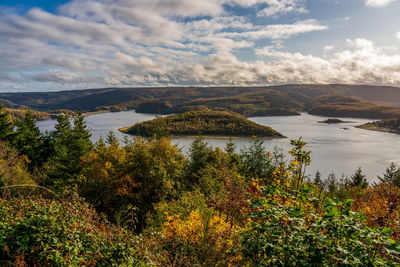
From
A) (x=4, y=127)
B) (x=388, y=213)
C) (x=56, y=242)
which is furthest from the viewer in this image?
(x=4, y=127)

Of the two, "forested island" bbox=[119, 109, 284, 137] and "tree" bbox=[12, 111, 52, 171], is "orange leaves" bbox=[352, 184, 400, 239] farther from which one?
"forested island" bbox=[119, 109, 284, 137]

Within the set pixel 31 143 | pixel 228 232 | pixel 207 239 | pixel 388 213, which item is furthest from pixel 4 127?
pixel 388 213

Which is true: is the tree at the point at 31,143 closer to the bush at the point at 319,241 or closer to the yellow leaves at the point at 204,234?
the yellow leaves at the point at 204,234

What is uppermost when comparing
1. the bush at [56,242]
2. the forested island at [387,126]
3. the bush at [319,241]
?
the bush at [319,241]

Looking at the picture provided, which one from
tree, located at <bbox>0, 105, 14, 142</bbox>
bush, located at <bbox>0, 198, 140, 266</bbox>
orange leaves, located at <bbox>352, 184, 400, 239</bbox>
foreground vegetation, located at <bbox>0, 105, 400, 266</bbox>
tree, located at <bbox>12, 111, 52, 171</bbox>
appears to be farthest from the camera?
tree, located at <bbox>12, 111, 52, 171</bbox>

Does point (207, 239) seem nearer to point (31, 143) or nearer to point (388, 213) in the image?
point (388, 213)

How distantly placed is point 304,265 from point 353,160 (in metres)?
86.9

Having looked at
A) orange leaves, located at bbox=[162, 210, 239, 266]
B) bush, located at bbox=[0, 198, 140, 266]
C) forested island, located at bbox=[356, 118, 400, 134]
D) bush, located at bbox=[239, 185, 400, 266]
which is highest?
bush, located at bbox=[239, 185, 400, 266]

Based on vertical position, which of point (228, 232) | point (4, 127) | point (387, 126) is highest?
point (4, 127)

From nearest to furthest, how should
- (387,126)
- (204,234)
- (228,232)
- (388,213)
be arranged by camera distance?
(388,213) → (228,232) → (204,234) → (387,126)

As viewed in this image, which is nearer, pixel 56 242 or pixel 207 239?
pixel 56 242

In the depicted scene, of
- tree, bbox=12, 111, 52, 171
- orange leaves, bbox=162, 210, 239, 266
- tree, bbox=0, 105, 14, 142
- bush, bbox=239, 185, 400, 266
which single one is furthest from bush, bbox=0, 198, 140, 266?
tree, bbox=12, 111, 52, 171

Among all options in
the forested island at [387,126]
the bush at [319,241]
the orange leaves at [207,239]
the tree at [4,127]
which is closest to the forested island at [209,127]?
the forested island at [387,126]

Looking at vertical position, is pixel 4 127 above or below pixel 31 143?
above
